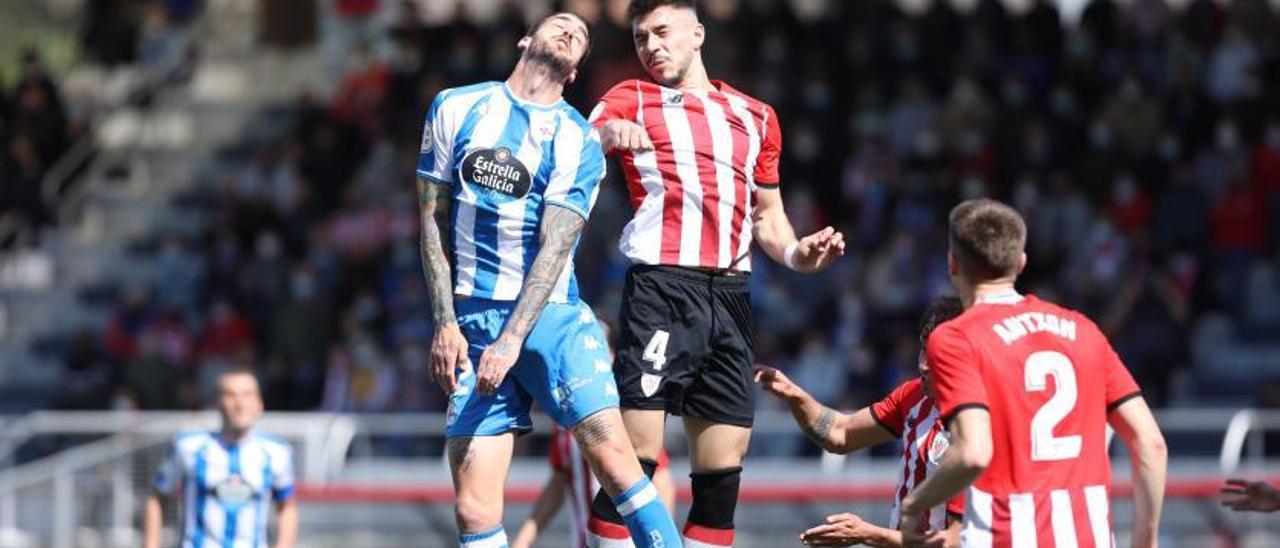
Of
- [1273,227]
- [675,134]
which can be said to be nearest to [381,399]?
[1273,227]

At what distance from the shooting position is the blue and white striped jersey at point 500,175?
308 inches

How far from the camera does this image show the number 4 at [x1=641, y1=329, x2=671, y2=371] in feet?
Answer: 26.8

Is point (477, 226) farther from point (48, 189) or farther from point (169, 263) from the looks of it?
point (48, 189)

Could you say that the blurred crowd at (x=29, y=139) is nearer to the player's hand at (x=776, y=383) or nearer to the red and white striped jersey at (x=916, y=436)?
the player's hand at (x=776, y=383)

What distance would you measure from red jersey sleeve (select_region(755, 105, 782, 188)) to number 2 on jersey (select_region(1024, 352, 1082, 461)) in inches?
90.3

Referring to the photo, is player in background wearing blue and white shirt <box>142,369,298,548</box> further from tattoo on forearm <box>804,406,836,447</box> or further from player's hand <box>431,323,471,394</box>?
tattoo on forearm <box>804,406,836,447</box>

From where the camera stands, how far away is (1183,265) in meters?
18.2

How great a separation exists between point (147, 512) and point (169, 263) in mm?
12573

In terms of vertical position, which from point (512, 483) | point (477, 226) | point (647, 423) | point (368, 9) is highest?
point (368, 9)

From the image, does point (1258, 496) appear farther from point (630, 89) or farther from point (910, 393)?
point (630, 89)

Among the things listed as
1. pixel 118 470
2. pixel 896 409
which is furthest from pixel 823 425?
pixel 118 470

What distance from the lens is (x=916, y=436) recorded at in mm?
7836

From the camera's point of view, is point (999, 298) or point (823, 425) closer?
point (999, 298)

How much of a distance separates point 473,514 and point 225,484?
128 inches
